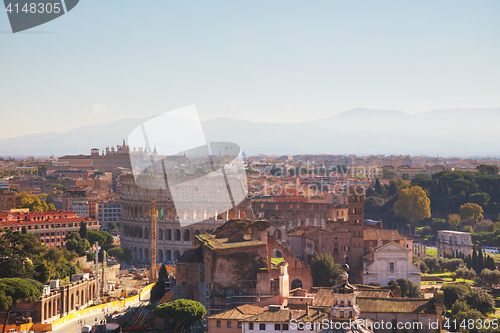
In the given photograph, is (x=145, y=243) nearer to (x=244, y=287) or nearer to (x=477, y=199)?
(x=244, y=287)

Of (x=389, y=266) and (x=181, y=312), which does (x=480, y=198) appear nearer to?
(x=389, y=266)

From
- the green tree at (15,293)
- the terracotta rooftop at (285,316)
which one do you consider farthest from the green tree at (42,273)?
the terracotta rooftop at (285,316)

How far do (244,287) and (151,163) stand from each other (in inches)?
1739

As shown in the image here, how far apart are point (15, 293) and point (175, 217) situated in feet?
95.3

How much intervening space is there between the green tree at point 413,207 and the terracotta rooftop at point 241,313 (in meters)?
50.1

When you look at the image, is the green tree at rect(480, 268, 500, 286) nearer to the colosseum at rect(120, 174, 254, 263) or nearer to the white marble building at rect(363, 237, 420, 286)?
the white marble building at rect(363, 237, 420, 286)

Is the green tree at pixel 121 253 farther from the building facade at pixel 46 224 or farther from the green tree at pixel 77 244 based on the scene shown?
the green tree at pixel 77 244

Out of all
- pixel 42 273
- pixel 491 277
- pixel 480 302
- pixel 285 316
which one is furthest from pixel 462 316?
pixel 42 273

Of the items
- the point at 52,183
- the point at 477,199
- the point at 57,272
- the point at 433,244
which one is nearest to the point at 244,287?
the point at 57,272

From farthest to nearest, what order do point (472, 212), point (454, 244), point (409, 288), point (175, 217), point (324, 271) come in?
1. point (472, 212)
2. point (175, 217)
3. point (454, 244)
4. point (324, 271)
5. point (409, 288)

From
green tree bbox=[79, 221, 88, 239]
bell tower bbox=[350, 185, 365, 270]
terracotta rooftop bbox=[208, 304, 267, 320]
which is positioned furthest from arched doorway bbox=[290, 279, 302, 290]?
green tree bbox=[79, 221, 88, 239]

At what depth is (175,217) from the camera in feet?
198

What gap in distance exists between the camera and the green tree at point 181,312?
93.3ft

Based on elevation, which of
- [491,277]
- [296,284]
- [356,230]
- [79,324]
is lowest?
[79,324]
